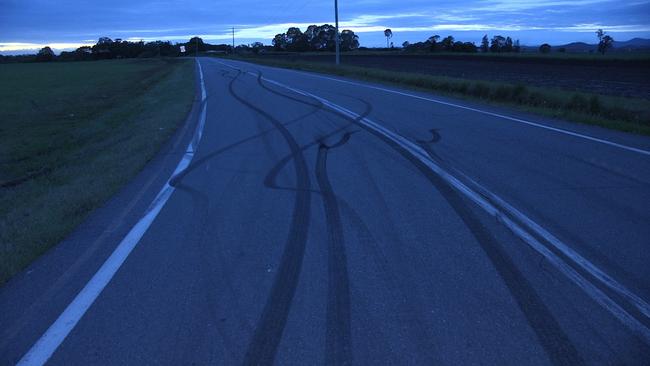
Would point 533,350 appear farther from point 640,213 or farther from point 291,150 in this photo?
point 291,150

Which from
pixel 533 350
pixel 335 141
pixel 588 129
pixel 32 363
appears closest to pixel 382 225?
pixel 533 350

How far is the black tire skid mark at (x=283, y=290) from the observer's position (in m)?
3.60

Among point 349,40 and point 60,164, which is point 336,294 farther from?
point 349,40

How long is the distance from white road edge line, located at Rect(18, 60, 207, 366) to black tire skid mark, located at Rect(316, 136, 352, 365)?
1.92 meters

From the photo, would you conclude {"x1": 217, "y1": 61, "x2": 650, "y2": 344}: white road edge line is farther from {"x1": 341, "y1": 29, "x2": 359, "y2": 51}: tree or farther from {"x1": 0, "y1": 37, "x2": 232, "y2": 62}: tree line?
{"x1": 0, "y1": 37, "x2": 232, "y2": 62}: tree line

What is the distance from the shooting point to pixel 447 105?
16969 mm

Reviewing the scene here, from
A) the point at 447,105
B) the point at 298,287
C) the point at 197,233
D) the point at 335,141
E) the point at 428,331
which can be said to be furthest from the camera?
the point at 447,105

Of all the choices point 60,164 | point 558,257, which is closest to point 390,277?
point 558,257

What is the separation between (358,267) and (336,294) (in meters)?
0.56

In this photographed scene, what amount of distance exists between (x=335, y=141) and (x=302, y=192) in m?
4.00

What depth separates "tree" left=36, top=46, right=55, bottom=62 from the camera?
6201 inches

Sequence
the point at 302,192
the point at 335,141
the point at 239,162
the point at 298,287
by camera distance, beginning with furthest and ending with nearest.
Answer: the point at 335,141, the point at 239,162, the point at 302,192, the point at 298,287

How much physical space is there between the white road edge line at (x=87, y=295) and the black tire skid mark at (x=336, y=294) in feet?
6.30

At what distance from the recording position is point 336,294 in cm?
438
